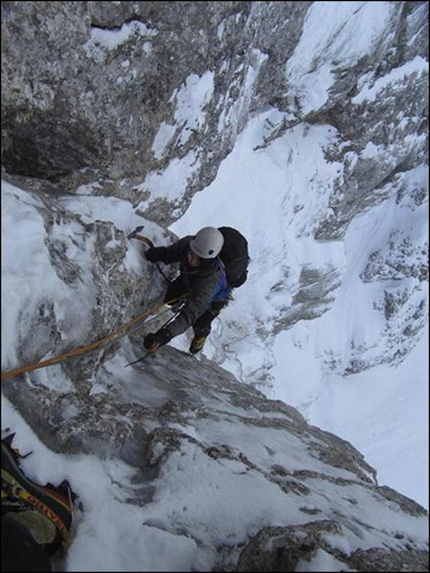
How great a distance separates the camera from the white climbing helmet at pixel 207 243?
523 cm

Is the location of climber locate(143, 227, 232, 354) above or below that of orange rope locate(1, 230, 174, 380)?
above

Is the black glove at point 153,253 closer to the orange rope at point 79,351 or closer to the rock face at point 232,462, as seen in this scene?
the orange rope at point 79,351

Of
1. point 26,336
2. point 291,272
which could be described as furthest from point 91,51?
point 291,272

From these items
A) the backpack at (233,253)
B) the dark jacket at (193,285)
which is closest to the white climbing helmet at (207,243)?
the dark jacket at (193,285)

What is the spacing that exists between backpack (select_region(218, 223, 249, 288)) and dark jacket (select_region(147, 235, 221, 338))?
0.79 feet

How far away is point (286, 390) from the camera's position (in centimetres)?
1898

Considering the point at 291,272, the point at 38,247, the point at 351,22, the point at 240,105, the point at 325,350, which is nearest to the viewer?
the point at 38,247

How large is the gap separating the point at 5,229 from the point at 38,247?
36 cm

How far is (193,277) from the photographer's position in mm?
5617

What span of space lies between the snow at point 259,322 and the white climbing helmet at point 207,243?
2.64 ft

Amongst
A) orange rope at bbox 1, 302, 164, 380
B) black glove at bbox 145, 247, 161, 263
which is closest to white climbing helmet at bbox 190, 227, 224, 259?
black glove at bbox 145, 247, 161, 263

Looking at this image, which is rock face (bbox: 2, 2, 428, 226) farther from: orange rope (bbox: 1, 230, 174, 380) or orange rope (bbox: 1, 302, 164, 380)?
orange rope (bbox: 1, 302, 164, 380)

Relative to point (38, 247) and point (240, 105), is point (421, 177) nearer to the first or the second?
point (240, 105)

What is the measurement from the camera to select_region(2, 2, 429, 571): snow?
3.62 m
